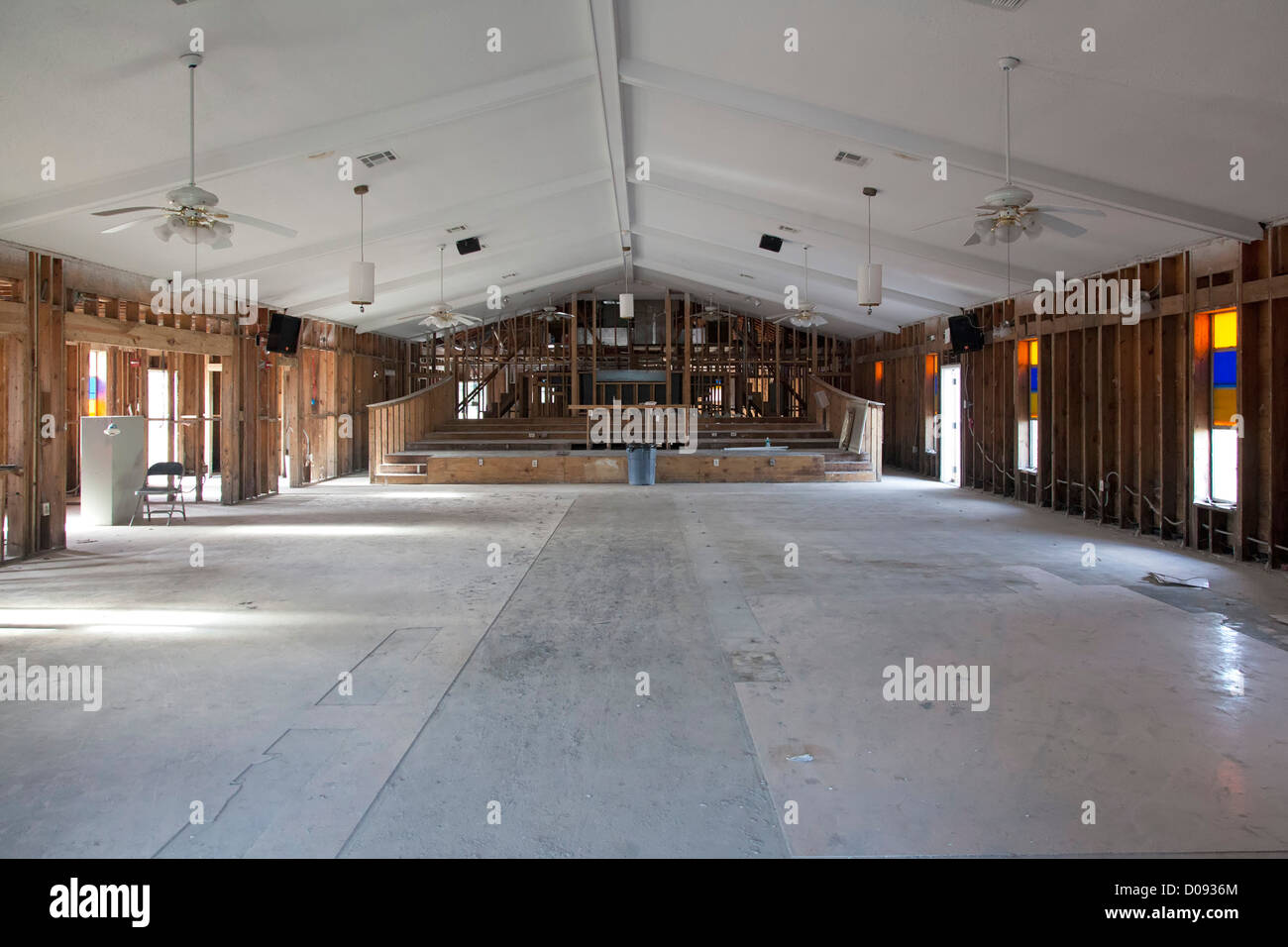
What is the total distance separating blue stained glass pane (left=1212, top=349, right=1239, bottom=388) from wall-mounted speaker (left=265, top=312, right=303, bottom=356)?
13386mm

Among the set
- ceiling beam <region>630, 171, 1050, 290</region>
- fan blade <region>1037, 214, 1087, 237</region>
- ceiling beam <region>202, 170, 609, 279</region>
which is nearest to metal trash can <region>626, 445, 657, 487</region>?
ceiling beam <region>630, 171, 1050, 290</region>

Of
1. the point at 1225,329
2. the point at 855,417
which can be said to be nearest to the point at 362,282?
the point at 1225,329

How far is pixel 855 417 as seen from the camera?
17.9 metres

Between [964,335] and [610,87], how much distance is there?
8512 mm

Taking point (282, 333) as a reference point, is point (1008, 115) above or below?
above

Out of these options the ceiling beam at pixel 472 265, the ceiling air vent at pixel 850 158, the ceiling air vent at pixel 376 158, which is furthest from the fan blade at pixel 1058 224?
the ceiling beam at pixel 472 265

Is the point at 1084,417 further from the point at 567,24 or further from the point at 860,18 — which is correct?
the point at 567,24

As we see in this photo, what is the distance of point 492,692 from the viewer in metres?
4.20

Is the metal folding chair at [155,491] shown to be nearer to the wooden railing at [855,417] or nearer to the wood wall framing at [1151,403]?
the wood wall framing at [1151,403]

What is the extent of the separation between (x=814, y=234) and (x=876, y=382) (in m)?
8.44

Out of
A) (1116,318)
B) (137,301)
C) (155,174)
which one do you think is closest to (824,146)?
(1116,318)

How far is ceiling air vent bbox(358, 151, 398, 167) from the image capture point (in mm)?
8691

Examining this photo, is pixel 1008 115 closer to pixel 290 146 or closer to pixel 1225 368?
pixel 1225 368

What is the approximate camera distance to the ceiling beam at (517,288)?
1867 centimetres
